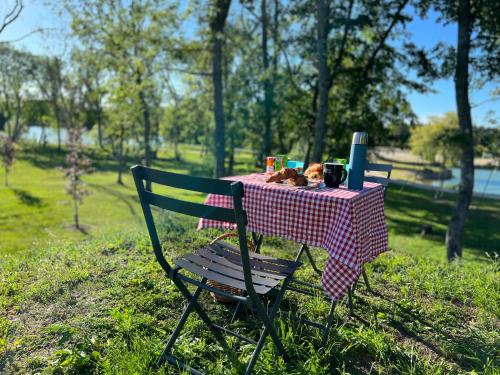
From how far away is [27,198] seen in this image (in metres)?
16.5

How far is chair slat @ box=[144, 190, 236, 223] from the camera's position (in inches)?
61.7

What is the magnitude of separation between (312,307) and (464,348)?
1020mm

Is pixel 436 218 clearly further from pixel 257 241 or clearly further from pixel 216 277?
pixel 216 277

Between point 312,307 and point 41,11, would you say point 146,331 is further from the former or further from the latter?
point 41,11

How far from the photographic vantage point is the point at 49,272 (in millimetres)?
3180

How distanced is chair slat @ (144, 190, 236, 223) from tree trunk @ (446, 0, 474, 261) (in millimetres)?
6410

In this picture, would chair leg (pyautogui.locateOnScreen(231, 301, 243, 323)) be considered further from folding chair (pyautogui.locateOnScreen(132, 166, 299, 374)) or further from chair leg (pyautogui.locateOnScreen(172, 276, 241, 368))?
chair leg (pyautogui.locateOnScreen(172, 276, 241, 368))

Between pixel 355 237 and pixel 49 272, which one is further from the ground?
pixel 355 237

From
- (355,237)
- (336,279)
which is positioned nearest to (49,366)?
(336,279)

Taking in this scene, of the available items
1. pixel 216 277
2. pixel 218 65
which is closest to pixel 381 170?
pixel 216 277

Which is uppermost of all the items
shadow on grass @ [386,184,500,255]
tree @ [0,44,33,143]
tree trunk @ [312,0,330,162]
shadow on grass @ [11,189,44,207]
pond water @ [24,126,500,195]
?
tree @ [0,44,33,143]

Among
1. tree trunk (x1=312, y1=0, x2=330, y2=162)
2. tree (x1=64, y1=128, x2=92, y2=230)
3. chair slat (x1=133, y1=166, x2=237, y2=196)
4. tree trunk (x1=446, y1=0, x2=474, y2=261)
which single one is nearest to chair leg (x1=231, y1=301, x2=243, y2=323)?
chair slat (x1=133, y1=166, x2=237, y2=196)

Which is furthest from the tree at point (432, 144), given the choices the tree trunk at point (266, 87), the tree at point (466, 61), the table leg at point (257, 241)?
the table leg at point (257, 241)

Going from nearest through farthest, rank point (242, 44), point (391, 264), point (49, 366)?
point (49, 366) → point (391, 264) → point (242, 44)
